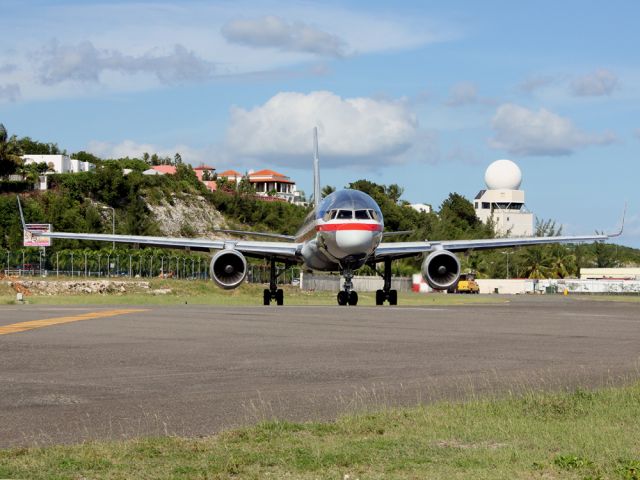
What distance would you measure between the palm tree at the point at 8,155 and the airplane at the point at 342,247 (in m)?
105

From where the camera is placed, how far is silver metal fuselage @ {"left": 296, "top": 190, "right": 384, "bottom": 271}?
42969 millimetres

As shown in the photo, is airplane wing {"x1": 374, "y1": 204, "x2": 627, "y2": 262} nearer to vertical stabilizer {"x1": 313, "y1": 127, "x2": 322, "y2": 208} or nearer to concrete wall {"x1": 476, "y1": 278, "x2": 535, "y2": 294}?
vertical stabilizer {"x1": 313, "y1": 127, "x2": 322, "y2": 208}

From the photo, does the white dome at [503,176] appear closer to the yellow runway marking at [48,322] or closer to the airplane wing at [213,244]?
the airplane wing at [213,244]

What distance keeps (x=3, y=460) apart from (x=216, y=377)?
267 inches

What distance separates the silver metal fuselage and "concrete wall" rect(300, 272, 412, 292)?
56.4 metres

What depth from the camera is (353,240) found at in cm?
4294

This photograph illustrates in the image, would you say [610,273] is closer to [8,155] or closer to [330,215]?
[8,155]

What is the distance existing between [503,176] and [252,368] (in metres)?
173

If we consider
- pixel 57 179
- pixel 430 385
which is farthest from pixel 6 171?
pixel 430 385

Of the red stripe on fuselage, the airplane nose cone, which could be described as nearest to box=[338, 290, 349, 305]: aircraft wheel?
the airplane nose cone

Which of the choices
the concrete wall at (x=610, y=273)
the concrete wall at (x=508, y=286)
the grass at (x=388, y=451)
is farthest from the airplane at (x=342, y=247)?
the concrete wall at (x=610, y=273)

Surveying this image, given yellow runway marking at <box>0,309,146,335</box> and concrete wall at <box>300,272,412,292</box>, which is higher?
concrete wall at <box>300,272,412,292</box>

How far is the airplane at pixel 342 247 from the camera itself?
43.3 meters

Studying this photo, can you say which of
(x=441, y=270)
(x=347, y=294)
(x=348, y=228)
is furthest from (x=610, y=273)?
(x=348, y=228)
